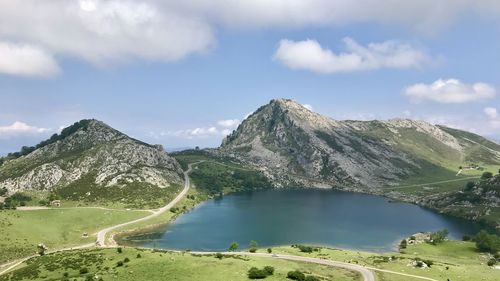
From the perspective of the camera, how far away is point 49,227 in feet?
534

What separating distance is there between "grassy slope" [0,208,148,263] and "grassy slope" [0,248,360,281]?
30611mm

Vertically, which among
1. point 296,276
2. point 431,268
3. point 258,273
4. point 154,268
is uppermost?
point 258,273

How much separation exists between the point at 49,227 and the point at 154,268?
9390 centimetres

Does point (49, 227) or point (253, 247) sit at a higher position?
point (49, 227)

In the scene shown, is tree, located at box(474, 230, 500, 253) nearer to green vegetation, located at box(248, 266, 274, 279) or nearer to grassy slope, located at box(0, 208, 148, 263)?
green vegetation, located at box(248, 266, 274, 279)

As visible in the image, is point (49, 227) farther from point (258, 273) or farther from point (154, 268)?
point (258, 273)

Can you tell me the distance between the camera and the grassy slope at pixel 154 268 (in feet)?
268

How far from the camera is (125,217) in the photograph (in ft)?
636

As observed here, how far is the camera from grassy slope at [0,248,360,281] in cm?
8162

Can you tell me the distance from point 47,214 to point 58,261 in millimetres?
81378

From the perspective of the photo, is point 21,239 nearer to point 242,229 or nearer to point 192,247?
point 192,247

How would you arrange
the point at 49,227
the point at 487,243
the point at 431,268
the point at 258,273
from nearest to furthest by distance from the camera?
the point at 258,273 → the point at 431,268 → the point at 487,243 → the point at 49,227

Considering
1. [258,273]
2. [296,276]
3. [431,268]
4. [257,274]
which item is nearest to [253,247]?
[258,273]

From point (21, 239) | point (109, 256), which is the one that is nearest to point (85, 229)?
point (21, 239)
